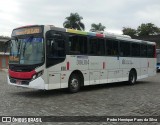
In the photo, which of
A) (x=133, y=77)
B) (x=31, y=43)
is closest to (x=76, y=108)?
(x=31, y=43)

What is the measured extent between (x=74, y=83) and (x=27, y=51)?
2.94 m

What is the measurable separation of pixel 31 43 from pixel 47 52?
0.86 meters

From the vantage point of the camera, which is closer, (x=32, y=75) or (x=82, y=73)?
(x=32, y=75)

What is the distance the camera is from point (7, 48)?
15.2 m

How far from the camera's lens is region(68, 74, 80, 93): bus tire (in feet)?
49.8

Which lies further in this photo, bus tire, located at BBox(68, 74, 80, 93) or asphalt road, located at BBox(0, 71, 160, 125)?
bus tire, located at BBox(68, 74, 80, 93)

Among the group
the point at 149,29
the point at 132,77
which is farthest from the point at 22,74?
the point at 149,29

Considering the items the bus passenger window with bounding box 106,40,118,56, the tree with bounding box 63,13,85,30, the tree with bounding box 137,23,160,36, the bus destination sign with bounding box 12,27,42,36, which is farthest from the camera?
the tree with bounding box 137,23,160,36

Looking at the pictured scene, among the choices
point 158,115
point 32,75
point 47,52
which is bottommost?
point 158,115

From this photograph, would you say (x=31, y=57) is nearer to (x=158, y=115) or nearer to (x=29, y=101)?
(x=29, y=101)

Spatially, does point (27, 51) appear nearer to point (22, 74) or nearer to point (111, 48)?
point (22, 74)

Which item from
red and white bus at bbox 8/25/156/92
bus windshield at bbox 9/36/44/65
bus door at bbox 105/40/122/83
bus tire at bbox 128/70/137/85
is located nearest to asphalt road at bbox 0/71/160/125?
red and white bus at bbox 8/25/156/92

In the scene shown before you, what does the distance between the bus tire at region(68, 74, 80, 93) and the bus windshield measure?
7.53ft

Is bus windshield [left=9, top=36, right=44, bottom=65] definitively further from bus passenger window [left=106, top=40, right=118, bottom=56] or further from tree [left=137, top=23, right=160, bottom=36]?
tree [left=137, top=23, right=160, bottom=36]
